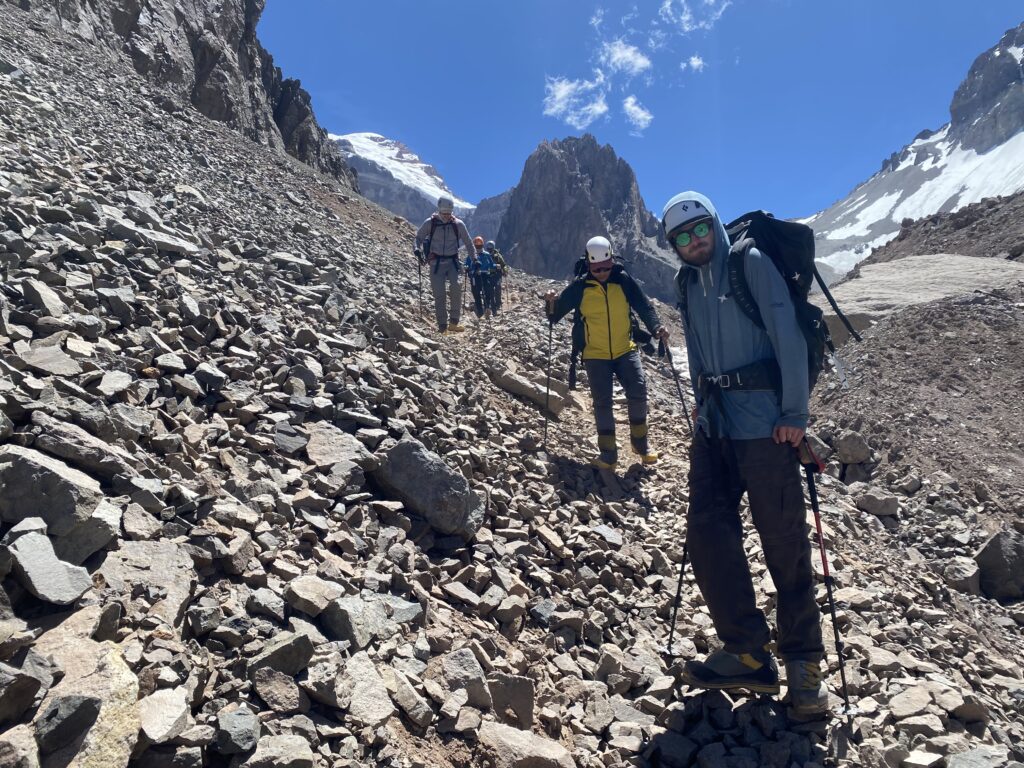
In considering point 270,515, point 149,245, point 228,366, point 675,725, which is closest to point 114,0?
point 149,245

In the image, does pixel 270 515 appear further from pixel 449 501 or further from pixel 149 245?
pixel 149 245

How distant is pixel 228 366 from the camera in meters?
5.81

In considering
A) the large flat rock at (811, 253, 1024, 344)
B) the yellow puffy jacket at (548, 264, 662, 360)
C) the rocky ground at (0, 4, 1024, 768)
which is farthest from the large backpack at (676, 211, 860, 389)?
the large flat rock at (811, 253, 1024, 344)

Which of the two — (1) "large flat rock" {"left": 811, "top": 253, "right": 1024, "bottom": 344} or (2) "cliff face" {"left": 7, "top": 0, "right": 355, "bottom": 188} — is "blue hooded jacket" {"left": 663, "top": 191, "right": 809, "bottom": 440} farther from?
(2) "cliff face" {"left": 7, "top": 0, "right": 355, "bottom": 188}

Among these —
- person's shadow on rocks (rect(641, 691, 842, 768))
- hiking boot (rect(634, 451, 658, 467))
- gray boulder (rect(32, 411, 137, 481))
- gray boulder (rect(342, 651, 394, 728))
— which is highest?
hiking boot (rect(634, 451, 658, 467))

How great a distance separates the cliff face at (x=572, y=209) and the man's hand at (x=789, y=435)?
12328 cm

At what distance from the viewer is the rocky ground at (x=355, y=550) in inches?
106

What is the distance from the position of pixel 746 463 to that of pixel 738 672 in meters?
1.26

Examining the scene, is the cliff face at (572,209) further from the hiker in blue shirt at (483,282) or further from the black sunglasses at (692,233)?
the black sunglasses at (692,233)

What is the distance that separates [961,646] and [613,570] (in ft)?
9.29

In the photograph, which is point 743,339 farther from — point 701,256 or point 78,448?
point 78,448

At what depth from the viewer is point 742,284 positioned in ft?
12.1

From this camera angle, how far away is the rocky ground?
2688 millimetres

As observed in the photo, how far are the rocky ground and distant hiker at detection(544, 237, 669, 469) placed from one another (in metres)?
0.69
